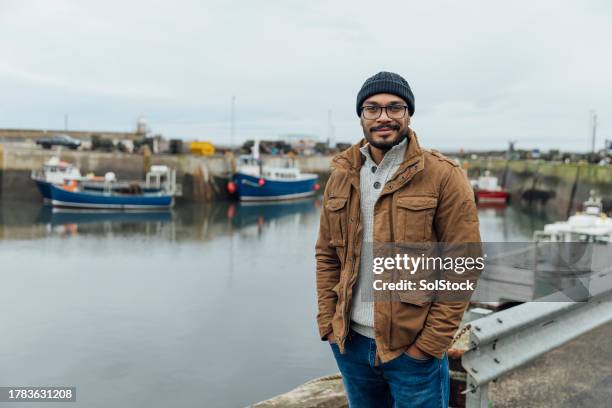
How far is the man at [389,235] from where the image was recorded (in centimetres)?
225

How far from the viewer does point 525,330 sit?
272 cm

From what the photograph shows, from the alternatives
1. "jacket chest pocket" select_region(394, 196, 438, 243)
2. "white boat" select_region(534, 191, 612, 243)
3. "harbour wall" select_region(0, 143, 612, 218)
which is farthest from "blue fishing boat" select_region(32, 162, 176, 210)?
A: "jacket chest pocket" select_region(394, 196, 438, 243)

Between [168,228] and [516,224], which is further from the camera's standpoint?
[516,224]

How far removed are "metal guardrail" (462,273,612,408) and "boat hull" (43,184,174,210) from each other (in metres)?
31.5

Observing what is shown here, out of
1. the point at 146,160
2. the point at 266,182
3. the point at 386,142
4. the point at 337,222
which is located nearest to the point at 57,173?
→ the point at 146,160

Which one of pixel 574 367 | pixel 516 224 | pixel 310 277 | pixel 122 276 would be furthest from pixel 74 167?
pixel 574 367

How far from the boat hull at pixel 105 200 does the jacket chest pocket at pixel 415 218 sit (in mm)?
31912

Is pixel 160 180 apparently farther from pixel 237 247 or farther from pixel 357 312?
pixel 357 312

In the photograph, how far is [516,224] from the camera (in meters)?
31.2

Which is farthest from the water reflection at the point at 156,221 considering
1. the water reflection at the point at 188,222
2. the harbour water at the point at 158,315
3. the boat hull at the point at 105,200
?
the boat hull at the point at 105,200

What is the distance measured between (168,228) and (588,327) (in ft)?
81.8

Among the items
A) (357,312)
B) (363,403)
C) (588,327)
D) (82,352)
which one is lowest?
(82,352)

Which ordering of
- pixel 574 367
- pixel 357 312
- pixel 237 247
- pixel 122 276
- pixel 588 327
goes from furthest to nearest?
pixel 237 247 → pixel 122 276 → pixel 574 367 → pixel 588 327 → pixel 357 312

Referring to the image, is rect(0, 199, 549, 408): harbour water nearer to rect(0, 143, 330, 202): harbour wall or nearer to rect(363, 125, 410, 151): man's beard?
rect(363, 125, 410, 151): man's beard
